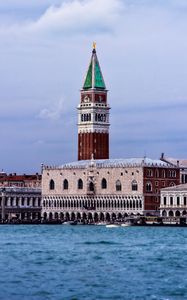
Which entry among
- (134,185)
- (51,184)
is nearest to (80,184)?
(51,184)

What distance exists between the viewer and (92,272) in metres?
47.0

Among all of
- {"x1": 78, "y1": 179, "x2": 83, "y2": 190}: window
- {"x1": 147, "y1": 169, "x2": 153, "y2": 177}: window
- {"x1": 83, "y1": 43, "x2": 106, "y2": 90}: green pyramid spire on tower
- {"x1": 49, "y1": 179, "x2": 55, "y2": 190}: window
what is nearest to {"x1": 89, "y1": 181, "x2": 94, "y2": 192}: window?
{"x1": 78, "y1": 179, "x2": 83, "y2": 190}: window

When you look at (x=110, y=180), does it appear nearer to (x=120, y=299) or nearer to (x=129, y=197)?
(x=129, y=197)

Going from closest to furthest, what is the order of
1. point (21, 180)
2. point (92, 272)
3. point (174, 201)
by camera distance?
point (92, 272), point (174, 201), point (21, 180)

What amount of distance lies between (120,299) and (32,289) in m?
3.88

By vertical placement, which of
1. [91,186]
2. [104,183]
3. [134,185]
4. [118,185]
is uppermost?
[104,183]

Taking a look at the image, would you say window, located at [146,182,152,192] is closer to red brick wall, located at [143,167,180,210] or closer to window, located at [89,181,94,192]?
red brick wall, located at [143,167,180,210]

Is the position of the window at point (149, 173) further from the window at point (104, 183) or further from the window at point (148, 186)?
the window at point (104, 183)

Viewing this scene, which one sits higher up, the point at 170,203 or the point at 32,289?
the point at 170,203

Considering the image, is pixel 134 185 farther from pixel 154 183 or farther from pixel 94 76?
pixel 94 76

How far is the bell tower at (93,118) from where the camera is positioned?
471ft

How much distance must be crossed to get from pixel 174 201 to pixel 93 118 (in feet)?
72.8

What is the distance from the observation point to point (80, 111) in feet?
479

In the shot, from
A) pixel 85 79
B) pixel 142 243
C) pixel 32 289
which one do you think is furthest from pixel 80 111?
pixel 32 289
